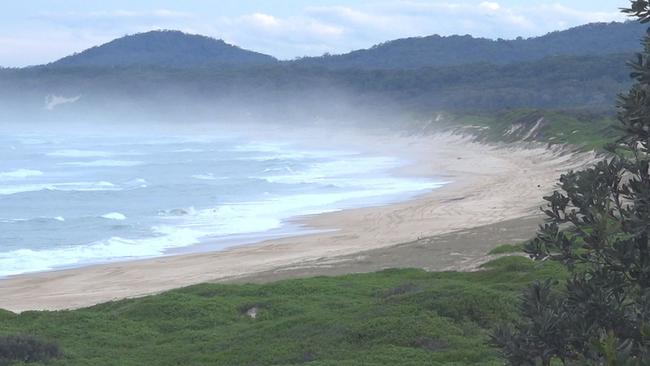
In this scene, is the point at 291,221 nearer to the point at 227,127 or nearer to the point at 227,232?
the point at 227,232

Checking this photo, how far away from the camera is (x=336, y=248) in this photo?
103 feet

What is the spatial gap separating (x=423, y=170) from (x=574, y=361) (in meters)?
56.5

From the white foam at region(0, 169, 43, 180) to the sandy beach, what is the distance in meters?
28.6

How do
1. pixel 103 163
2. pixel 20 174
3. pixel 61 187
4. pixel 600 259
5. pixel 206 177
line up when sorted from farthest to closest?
1. pixel 103 163
2. pixel 20 174
3. pixel 206 177
4. pixel 61 187
5. pixel 600 259

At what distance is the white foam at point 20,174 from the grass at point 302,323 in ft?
153

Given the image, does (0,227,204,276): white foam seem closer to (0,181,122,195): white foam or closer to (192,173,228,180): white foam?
→ (0,181,122,195): white foam

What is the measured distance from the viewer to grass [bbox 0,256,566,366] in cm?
1427

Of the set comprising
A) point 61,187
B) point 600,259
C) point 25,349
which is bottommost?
point 25,349

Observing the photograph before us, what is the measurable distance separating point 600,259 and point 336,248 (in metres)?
25.3

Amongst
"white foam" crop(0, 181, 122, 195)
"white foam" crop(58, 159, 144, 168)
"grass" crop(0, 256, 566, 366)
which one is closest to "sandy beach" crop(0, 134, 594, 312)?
"grass" crop(0, 256, 566, 366)

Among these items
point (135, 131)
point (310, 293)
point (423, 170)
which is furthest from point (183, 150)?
point (310, 293)

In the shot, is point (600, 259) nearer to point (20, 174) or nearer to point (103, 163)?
point (20, 174)

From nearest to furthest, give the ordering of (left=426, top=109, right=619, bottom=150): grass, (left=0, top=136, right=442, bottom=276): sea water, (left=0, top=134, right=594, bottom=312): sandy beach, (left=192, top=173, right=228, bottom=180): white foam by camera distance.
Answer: (left=0, top=134, right=594, bottom=312): sandy beach < (left=0, top=136, right=442, bottom=276): sea water < (left=192, top=173, right=228, bottom=180): white foam < (left=426, top=109, right=619, bottom=150): grass

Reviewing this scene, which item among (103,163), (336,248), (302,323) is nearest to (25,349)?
(302,323)
